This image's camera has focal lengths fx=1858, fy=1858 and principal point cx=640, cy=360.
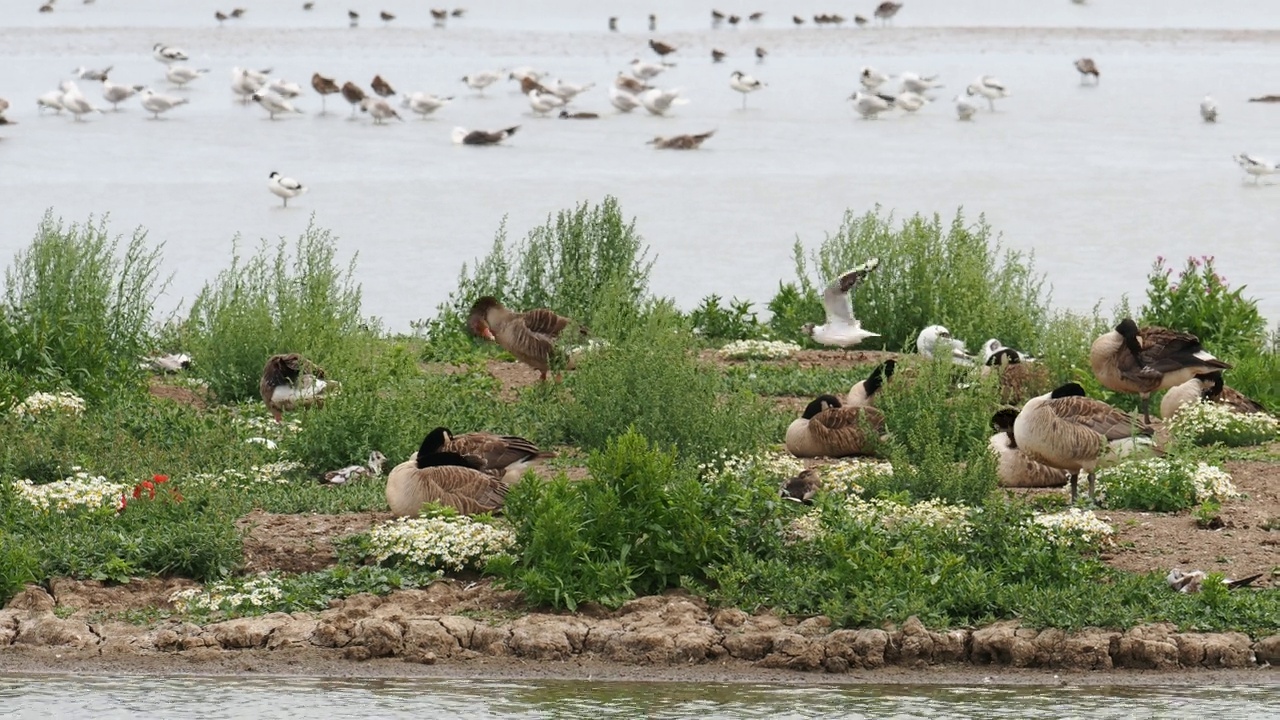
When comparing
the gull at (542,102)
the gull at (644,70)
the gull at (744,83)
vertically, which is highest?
the gull at (644,70)

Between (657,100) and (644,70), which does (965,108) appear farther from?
(644,70)

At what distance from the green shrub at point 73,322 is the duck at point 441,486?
3695 mm

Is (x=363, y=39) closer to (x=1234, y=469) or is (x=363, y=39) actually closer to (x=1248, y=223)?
(x=1248, y=223)

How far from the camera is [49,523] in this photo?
30.5ft

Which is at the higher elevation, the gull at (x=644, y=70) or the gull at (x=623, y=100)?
the gull at (x=644, y=70)

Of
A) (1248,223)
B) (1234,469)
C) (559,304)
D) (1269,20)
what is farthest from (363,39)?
(1234,469)

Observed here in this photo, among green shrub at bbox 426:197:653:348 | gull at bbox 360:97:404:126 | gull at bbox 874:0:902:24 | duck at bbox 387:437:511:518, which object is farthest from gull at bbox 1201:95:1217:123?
duck at bbox 387:437:511:518

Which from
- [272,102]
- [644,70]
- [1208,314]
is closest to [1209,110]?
[644,70]

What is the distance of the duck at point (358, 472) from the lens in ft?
35.0

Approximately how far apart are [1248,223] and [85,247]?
15141 mm

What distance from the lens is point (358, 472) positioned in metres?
10.8

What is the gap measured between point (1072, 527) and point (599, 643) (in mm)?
2454

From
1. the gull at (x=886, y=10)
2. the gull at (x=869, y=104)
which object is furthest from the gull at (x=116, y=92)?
the gull at (x=886, y=10)

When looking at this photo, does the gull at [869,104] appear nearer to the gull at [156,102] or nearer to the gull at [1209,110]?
the gull at [1209,110]
